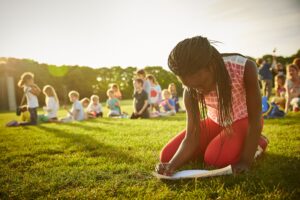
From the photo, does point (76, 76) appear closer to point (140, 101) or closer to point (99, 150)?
point (140, 101)

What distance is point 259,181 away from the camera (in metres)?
2.61

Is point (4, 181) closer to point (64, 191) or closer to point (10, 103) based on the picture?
point (64, 191)

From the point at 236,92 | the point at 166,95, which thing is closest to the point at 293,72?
the point at 166,95

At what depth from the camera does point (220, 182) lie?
104 inches

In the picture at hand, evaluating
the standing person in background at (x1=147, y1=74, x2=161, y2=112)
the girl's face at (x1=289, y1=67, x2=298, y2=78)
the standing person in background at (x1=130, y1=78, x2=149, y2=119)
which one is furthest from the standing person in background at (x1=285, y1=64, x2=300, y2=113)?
the standing person in background at (x1=147, y1=74, x2=161, y2=112)

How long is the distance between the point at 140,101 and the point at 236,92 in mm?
8303

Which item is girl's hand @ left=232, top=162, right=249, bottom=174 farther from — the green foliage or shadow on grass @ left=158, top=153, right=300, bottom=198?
the green foliage

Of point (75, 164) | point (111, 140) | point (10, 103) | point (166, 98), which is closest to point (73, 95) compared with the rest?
point (166, 98)

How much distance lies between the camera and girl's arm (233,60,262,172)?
278cm

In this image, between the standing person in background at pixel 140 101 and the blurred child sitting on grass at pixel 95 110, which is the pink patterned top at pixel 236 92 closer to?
the standing person in background at pixel 140 101

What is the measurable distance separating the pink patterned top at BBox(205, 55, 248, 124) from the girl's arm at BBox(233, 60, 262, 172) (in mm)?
71

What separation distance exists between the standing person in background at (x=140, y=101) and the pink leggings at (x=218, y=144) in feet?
24.9

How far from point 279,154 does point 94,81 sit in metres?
31.7

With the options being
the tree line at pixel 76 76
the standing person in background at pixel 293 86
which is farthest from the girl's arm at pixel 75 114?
the tree line at pixel 76 76
